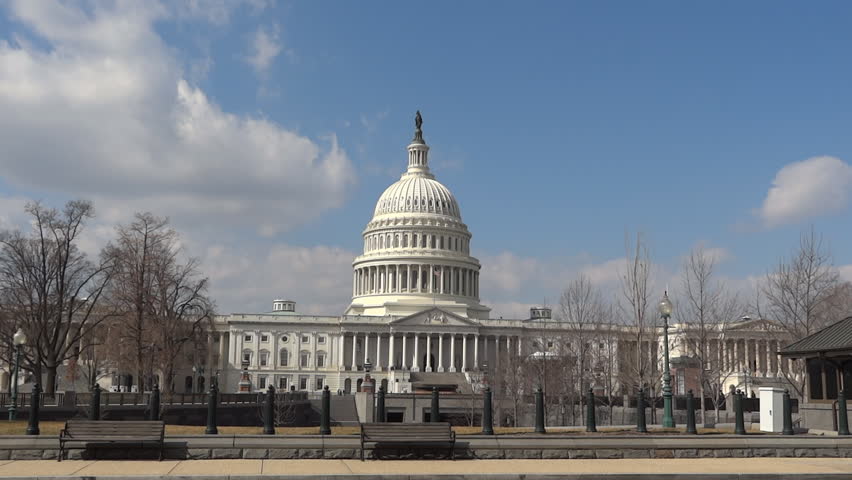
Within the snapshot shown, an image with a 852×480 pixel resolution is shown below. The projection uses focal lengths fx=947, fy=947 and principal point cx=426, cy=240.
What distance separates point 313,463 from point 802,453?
1329 cm

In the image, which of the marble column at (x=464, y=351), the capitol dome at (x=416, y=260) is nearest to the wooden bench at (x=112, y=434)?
the marble column at (x=464, y=351)

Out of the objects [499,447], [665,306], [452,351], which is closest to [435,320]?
[452,351]

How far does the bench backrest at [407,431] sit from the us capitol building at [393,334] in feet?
368

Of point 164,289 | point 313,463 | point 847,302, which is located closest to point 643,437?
point 313,463

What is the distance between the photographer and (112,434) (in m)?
23.6

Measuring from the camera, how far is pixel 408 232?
16388 centimetres

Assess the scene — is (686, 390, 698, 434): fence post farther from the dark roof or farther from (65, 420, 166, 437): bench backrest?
(65, 420, 166, 437): bench backrest

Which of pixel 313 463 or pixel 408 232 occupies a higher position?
pixel 408 232

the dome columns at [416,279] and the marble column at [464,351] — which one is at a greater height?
the dome columns at [416,279]

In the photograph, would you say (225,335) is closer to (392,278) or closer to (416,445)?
(392,278)

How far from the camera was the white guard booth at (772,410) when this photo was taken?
34656mm

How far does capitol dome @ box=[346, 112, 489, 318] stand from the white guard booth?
119m

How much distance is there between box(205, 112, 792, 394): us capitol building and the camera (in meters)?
148

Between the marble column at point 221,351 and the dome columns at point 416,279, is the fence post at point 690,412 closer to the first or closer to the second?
the marble column at point 221,351
